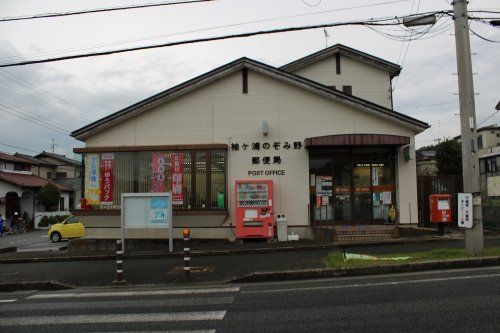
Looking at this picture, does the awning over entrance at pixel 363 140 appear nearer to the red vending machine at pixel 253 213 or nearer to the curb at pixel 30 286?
the red vending machine at pixel 253 213

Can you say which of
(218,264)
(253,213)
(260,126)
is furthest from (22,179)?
(218,264)

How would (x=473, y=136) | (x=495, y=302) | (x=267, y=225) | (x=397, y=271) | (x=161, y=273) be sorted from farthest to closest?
(x=267, y=225) → (x=161, y=273) → (x=473, y=136) → (x=397, y=271) → (x=495, y=302)

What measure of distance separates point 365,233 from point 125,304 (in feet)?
32.4

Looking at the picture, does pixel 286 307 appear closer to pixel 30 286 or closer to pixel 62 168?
pixel 30 286

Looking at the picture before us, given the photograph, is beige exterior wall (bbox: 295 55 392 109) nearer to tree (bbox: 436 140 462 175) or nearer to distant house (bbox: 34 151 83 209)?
tree (bbox: 436 140 462 175)

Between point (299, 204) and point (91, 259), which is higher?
point (299, 204)

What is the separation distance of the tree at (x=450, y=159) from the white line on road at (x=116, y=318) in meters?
34.0

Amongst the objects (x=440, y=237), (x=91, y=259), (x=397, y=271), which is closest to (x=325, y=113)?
(x=440, y=237)

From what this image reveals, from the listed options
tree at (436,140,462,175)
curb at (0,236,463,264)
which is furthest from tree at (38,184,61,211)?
tree at (436,140,462,175)

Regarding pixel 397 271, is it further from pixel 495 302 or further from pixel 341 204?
pixel 341 204

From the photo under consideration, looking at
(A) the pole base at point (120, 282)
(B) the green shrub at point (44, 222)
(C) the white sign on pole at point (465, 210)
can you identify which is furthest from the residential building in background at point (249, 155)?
(B) the green shrub at point (44, 222)

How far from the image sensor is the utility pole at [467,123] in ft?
34.0

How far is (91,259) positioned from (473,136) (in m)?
11.6

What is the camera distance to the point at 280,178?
659 inches
